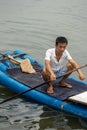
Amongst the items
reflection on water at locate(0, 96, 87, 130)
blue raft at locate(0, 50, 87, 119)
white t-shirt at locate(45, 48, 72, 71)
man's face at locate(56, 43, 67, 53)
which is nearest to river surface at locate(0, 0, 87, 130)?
reflection on water at locate(0, 96, 87, 130)

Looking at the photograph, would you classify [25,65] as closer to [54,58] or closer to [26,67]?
[26,67]

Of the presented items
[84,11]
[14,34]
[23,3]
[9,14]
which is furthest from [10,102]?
[23,3]

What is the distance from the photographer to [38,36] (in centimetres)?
1427

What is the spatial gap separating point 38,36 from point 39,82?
20.0 ft

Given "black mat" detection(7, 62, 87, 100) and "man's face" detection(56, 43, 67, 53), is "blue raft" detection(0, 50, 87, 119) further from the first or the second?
"man's face" detection(56, 43, 67, 53)

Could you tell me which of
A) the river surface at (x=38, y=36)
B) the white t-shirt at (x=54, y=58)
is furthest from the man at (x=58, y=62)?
the river surface at (x=38, y=36)

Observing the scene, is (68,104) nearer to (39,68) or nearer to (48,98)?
(48,98)

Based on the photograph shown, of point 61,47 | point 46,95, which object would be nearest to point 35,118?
point 46,95

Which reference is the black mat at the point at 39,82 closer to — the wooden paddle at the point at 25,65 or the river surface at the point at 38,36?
the wooden paddle at the point at 25,65

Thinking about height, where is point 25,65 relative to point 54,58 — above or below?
below

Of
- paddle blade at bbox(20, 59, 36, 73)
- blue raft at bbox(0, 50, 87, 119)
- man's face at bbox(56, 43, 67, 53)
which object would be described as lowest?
blue raft at bbox(0, 50, 87, 119)

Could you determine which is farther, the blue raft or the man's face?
the man's face

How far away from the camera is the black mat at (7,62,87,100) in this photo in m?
7.76

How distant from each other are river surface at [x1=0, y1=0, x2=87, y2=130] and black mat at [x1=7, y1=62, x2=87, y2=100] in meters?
0.41
